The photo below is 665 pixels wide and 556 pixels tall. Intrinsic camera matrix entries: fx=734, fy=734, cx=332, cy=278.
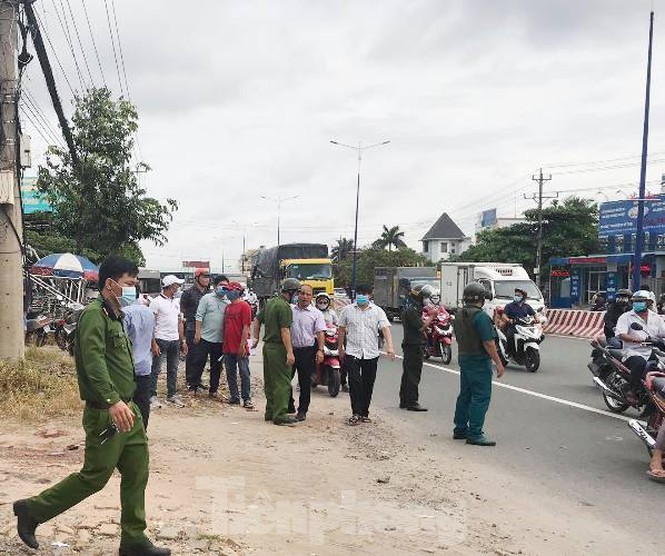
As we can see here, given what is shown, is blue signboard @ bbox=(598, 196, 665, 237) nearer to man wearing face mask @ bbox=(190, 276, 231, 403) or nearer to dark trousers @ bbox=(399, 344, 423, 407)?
dark trousers @ bbox=(399, 344, 423, 407)

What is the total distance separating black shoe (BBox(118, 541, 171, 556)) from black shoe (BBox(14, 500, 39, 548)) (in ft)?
1.55

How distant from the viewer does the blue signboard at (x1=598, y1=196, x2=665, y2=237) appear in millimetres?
38906

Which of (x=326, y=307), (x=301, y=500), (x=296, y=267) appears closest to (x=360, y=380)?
(x=326, y=307)

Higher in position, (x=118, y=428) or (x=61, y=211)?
(x=61, y=211)

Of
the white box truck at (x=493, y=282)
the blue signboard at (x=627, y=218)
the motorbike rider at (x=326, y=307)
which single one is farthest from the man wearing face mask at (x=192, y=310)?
the blue signboard at (x=627, y=218)

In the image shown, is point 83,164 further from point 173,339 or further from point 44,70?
point 173,339

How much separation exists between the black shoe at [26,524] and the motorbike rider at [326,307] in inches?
297

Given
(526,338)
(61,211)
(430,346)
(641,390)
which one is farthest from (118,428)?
(61,211)

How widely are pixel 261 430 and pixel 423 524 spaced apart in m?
3.43

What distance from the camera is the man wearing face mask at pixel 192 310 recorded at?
10562 millimetres

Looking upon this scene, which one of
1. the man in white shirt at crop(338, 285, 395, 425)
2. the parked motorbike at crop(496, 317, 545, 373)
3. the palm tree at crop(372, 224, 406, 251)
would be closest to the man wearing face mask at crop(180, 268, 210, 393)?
the man in white shirt at crop(338, 285, 395, 425)

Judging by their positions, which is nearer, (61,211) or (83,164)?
(83,164)

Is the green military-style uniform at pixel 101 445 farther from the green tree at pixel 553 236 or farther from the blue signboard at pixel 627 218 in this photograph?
the green tree at pixel 553 236

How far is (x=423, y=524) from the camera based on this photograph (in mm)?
5176
